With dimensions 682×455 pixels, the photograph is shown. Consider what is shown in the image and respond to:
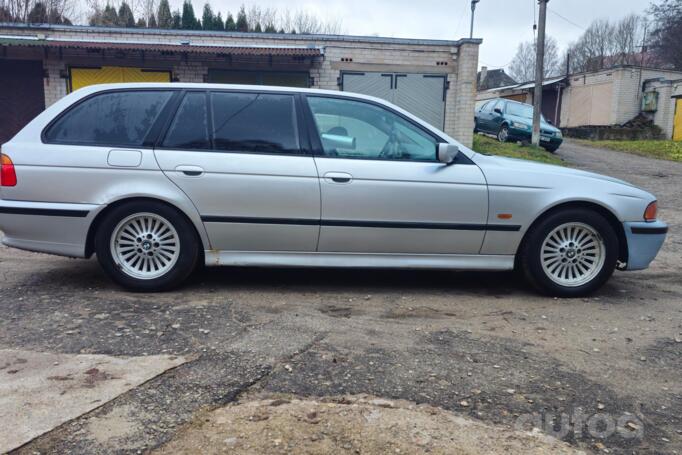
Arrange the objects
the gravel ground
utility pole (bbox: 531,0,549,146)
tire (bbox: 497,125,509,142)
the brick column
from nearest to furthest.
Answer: the gravel ground → the brick column → utility pole (bbox: 531,0,549,146) → tire (bbox: 497,125,509,142)

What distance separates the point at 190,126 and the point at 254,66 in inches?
473

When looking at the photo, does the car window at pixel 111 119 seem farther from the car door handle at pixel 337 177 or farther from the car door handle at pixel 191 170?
the car door handle at pixel 337 177

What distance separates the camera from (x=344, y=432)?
8.31 ft

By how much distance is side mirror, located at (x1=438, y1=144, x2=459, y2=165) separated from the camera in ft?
15.0

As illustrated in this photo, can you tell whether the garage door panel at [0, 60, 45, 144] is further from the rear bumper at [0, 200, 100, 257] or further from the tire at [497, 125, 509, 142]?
the tire at [497, 125, 509, 142]

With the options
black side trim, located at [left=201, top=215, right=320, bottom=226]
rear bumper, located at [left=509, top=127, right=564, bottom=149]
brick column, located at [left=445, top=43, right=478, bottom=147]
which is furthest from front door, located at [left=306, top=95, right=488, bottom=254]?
rear bumper, located at [left=509, top=127, right=564, bottom=149]

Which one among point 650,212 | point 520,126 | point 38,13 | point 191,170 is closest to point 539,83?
point 520,126

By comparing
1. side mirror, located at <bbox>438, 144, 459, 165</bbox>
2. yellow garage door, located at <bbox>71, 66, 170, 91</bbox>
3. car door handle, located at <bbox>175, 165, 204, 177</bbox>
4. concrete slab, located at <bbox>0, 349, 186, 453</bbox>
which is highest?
yellow garage door, located at <bbox>71, 66, 170, 91</bbox>

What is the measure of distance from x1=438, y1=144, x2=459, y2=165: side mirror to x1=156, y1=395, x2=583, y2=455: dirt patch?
2308 millimetres

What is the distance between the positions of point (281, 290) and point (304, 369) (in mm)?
1695

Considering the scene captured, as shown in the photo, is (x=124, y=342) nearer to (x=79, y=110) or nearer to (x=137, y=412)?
(x=137, y=412)

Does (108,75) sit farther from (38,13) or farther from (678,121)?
(678,121)

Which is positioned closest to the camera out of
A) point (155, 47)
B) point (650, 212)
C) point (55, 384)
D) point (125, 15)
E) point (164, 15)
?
point (55, 384)

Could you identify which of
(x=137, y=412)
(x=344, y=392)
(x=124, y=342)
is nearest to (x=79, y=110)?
(x=124, y=342)
